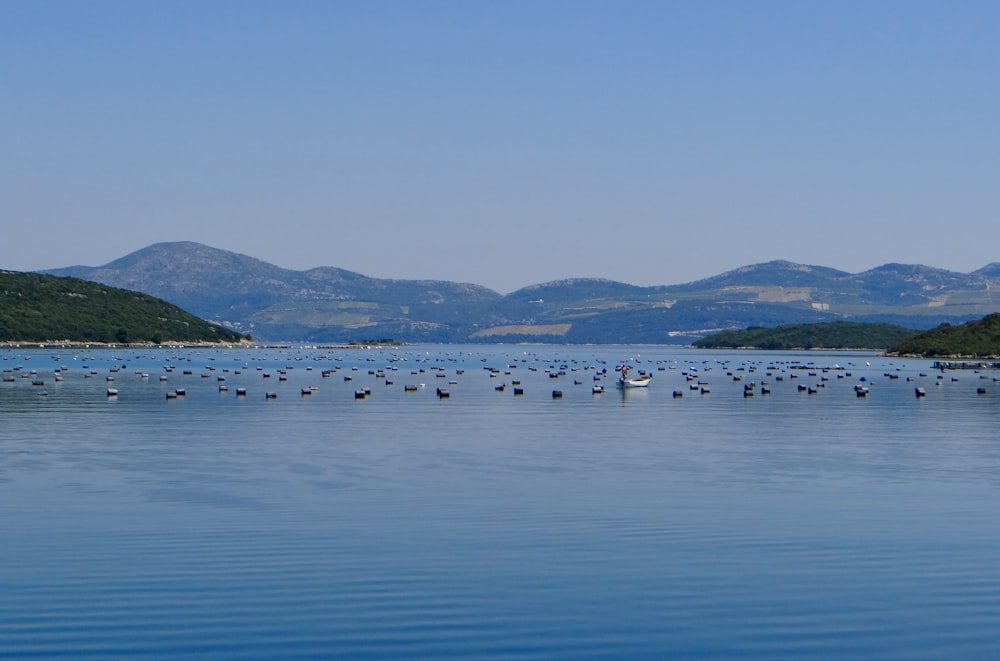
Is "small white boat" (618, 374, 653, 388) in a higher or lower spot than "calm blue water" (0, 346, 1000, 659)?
higher

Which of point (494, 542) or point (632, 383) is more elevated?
point (632, 383)

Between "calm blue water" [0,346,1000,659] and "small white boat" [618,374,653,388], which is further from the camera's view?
"small white boat" [618,374,653,388]

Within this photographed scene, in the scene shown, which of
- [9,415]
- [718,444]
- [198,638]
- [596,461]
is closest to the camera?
[198,638]

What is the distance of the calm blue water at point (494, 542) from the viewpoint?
23344mm

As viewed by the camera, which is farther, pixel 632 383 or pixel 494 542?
pixel 632 383

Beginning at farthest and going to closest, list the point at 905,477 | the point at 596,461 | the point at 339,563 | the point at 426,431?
the point at 426,431 < the point at 596,461 < the point at 905,477 < the point at 339,563

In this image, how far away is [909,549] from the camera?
31922 mm

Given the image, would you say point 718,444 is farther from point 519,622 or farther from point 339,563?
point 519,622

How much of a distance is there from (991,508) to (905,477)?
847 centimetres

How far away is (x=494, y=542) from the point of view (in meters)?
32.4

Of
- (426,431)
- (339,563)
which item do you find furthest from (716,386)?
(339,563)

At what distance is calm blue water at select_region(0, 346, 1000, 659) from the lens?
23344 millimetres

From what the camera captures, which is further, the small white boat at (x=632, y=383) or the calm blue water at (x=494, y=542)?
the small white boat at (x=632, y=383)

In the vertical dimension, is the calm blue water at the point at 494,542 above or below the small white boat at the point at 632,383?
below
